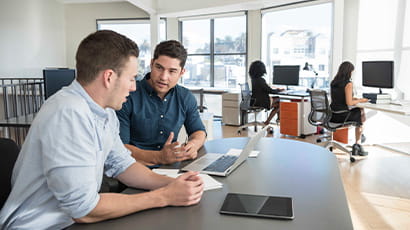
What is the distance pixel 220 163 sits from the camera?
1.67 metres

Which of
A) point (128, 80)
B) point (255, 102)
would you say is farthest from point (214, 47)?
point (128, 80)

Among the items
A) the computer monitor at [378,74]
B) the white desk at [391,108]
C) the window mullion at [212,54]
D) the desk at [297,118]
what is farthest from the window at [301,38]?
the white desk at [391,108]

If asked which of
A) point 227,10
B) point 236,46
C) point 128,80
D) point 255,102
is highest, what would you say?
point 227,10

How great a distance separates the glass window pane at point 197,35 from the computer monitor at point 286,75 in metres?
2.21

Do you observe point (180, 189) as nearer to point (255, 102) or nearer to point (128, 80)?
point (128, 80)

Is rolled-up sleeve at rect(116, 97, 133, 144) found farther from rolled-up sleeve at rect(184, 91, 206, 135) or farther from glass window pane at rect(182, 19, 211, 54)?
glass window pane at rect(182, 19, 211, 54)

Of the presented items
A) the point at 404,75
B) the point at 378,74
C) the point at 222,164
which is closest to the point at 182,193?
the point at 222,164

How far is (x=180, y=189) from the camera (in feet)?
3.92

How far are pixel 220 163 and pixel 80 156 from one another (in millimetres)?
806

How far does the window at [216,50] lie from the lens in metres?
8.02

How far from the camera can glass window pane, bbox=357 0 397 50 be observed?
17.0ft

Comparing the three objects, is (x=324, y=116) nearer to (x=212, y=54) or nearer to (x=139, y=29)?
(x=212, y=54)

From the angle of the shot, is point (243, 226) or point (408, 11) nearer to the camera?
point (243, 226)

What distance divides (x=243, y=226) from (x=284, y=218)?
138 millimetres
